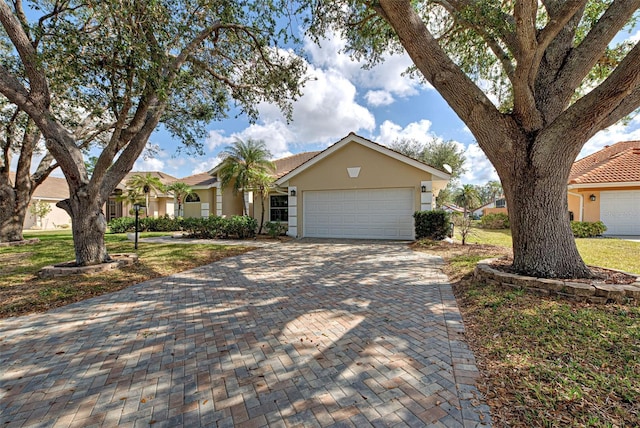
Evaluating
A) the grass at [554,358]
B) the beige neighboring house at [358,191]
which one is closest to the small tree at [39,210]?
the beige neighboring house at [358,191]

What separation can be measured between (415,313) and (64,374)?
4.16 metres

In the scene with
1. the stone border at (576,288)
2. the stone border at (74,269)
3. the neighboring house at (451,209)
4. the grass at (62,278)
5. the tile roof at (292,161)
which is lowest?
the grass at (62,278)

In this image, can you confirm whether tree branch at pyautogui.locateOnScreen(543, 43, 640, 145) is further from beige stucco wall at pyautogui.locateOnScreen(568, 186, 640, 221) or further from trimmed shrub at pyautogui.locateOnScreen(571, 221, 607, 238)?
beige stucco wall at pyautogui.locateOnScreen(568, 186, 640, 221)

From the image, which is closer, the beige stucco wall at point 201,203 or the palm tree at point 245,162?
the palm tree at point 245,162

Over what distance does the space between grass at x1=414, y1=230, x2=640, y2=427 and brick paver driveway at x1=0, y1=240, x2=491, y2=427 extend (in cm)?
24

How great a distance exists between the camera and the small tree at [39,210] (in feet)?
70.7

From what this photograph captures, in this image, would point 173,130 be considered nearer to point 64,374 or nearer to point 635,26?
point 64,374

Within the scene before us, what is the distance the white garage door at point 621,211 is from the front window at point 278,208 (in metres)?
16.8

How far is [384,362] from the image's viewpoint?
280cm

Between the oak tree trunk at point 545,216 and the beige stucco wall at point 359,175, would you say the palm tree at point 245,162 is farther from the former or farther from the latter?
the oak tree trunk at point 545,216

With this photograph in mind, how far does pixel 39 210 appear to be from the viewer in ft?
71.1

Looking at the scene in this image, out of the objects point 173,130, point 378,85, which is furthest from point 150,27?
point 378,85

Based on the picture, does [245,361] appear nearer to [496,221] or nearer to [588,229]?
[588,229]

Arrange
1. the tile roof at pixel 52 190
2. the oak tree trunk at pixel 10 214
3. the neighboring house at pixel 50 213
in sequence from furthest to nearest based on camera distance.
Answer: the tile roof at pixel 52 190 < the neighboring house at pixel 50 213 < the oak tree trunk at pixel 10 214
